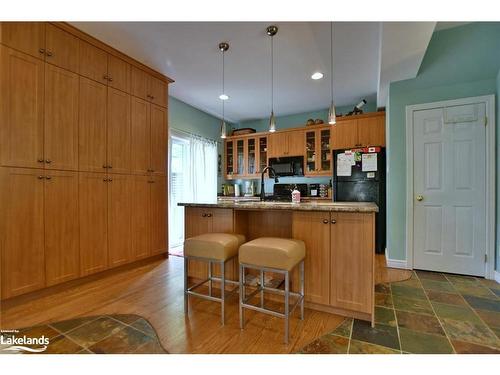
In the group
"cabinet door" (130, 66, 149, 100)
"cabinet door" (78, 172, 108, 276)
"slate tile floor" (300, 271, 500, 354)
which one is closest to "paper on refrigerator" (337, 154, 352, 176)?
"slate tile floor" (300, 271, 500, 354)

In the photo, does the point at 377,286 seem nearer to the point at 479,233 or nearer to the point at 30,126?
the point at 479,233

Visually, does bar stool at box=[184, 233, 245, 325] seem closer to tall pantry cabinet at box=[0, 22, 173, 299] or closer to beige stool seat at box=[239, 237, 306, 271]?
beige stool seat at box=[239, 237, 306, 271]

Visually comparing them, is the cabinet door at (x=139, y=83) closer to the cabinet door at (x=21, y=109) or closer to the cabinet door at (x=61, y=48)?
the cabinet door at (x=61, y=48)

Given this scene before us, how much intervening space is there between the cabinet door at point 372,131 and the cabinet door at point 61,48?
3913 mm

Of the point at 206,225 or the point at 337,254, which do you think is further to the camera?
the point at 206,225

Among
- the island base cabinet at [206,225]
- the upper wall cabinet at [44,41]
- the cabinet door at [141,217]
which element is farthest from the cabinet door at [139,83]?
the island base cabinet at [206,225]

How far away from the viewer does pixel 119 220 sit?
2.84 meters

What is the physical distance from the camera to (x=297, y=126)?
5105 millimetres

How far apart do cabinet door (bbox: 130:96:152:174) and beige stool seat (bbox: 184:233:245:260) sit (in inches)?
63.9

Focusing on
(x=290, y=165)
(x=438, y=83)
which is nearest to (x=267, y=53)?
(x=438, y=83)

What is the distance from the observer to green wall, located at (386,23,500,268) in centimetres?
258

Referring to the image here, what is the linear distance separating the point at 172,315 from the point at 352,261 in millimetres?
1448

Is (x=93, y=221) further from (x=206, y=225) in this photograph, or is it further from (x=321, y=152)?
(x=321, y=152)

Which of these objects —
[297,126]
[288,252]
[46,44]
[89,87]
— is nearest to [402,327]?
[288,252]
